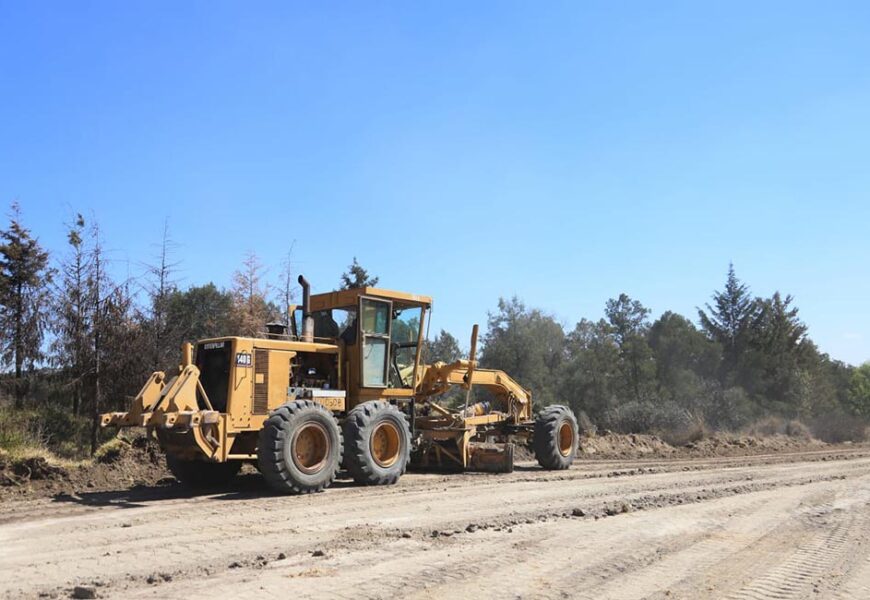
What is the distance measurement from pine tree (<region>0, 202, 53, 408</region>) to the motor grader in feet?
16.1

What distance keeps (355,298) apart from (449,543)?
6.44 meters

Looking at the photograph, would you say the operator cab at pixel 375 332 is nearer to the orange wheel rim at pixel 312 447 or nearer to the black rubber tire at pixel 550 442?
the orange wheel rim at pixel 312 447

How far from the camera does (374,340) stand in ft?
41.8

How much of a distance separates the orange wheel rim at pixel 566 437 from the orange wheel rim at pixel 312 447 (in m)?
6.35

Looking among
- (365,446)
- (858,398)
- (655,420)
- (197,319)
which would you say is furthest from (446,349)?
(858,398)

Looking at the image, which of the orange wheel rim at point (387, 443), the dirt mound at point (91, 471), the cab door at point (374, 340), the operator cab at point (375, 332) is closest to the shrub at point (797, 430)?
the operator cab at point (375, 332)

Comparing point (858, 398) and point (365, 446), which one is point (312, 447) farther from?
point (858, 398)

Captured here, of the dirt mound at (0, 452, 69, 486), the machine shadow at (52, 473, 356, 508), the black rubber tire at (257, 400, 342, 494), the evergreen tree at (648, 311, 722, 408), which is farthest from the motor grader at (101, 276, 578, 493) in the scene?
the evergreen tree at (648, 311, 722, 408)

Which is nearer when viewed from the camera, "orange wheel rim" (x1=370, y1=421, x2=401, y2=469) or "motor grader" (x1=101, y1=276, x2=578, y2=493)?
"motor grader" (x1=101, y1=276, x2=578, y2=493)

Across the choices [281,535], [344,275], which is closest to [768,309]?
[344,275]

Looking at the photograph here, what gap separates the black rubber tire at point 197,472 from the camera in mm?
→ 11297

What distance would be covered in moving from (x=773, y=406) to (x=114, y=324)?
34.1m

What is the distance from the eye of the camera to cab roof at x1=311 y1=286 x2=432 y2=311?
12.6m

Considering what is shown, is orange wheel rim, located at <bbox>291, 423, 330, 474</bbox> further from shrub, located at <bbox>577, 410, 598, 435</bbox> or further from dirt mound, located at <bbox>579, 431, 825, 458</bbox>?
shrub, located at <bbox>577, 410, 598, 435</bbox>
